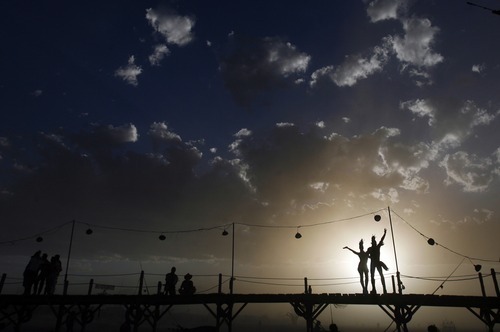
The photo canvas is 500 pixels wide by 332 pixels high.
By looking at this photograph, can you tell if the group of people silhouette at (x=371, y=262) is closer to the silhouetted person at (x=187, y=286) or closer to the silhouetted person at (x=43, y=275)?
the silhouetted person at (x=187, y=286)

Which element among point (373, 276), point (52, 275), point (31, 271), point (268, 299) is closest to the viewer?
point (373, 276)

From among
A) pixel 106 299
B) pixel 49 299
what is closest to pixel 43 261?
pixel 49 299

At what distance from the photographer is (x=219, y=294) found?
1950 centimetres

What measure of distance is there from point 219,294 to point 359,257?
25.9 ft

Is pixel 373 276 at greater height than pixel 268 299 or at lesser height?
greater

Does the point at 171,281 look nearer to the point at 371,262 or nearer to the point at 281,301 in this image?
the point at 281,301

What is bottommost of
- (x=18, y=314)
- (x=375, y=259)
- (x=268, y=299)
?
(x=18, y=314)

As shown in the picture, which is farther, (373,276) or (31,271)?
(31,271)

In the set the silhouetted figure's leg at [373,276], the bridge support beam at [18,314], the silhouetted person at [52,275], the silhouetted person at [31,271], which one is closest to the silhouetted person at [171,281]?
the silhouetted person at [52,275]

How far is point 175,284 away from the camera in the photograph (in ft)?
69.5

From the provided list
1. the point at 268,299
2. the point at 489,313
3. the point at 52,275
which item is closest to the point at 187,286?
the point at 268,299

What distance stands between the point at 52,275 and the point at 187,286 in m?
8.10

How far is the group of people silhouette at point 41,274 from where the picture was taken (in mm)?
20328

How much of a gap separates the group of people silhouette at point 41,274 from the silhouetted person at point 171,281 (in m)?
6.72
